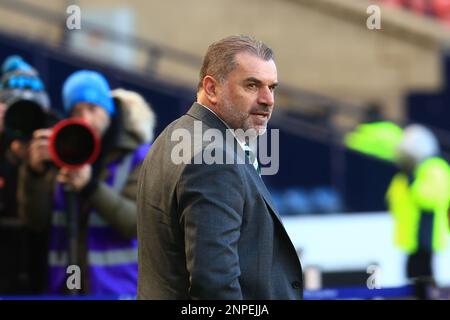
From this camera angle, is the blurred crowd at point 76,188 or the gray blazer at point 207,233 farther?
the blurred crowd at point 76,188

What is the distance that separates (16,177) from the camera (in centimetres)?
591

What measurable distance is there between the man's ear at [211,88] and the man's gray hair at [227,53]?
0.05 feet

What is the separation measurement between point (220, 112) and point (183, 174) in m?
0.29

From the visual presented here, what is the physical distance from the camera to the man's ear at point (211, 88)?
3.32m

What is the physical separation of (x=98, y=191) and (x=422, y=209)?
14.0 ft

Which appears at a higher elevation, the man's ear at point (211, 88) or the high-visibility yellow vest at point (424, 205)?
the high-visibility yellow vest at point (424, 205)

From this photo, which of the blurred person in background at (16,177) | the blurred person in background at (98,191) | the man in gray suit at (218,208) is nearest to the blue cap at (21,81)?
the blurred person in background at (16,177)

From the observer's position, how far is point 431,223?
28.5 ft

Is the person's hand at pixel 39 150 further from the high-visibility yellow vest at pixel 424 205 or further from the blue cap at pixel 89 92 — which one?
the high-visibility yellow vest at pixel 424 205

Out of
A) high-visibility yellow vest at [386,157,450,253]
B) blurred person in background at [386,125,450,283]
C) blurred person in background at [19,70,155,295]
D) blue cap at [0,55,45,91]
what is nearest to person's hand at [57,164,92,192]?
blurred person in background at [19,70,155,295]

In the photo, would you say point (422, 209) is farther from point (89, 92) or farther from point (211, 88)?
point (211, 88)

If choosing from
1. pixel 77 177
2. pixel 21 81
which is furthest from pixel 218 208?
pixel 21 81
